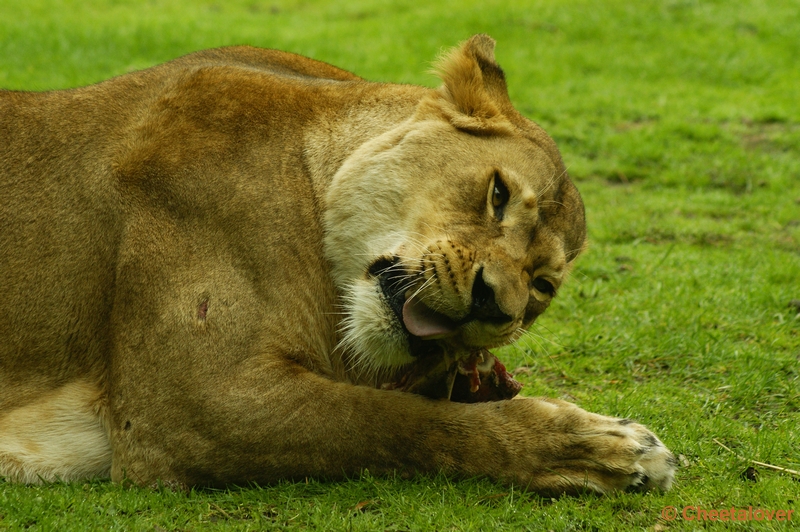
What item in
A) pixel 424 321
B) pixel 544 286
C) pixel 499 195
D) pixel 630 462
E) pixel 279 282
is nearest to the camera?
pixel 630 462

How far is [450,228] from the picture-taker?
14.0ft

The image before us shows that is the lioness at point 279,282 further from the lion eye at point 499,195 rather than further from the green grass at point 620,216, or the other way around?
the green grass at point 620,216

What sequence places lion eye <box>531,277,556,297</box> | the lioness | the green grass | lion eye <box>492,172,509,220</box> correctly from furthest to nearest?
lion eye <box>531,277,556,297</box>
lion eye <box>492,172,509,220</box>
the lioness
the green grass

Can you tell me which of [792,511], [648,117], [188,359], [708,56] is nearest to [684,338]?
[792,511]

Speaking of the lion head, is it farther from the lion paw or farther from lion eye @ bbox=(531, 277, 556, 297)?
the lion paw

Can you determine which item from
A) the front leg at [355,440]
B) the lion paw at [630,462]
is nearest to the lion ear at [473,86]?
the front leg at [355,440]

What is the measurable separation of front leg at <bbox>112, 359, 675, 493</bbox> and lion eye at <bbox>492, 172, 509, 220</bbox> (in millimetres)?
951

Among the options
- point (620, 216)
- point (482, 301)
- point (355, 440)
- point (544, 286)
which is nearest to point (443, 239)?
point (482, 301)

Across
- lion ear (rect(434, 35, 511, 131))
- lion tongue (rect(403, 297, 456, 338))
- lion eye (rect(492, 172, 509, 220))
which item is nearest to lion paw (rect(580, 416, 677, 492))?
lion tongue (rect(403, 297, 456, 338))

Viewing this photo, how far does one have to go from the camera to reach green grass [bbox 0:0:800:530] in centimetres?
399

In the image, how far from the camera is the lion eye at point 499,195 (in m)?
4.42

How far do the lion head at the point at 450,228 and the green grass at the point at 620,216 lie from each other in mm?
611

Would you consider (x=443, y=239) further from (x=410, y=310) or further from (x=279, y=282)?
(x=279, y=282)

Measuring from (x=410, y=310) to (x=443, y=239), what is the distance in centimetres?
35
